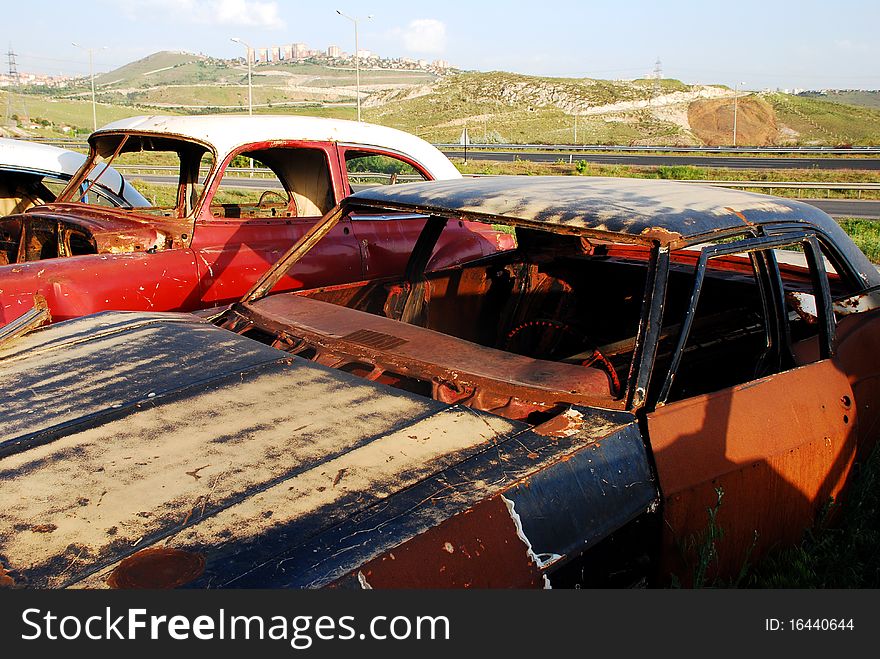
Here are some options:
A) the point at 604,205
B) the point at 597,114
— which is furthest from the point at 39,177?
the point at 597,114

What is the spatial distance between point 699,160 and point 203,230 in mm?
34071

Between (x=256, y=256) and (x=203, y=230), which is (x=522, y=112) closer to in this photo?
(x=256, y=256)

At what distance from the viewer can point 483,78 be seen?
9712cm

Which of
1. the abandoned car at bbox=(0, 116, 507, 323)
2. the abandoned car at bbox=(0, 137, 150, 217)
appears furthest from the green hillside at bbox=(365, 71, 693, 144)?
the abandoned car at bbox=(0, 116, 507, 323)

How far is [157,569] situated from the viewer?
1.62 meters

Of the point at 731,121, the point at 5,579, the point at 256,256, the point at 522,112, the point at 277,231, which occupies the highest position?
A: the point at 522,112

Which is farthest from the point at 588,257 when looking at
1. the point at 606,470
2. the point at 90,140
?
the point at 90,140

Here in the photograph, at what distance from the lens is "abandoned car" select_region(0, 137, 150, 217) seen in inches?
253

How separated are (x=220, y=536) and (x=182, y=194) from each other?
4.35 meters

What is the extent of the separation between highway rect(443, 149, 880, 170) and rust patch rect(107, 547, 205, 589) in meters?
33.1

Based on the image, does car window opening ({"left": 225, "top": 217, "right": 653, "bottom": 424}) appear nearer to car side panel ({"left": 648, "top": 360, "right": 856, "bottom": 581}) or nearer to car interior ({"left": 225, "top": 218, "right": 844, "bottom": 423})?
car interior ({"left": 225, "top": 218, "right": 844, "bottom": 423})

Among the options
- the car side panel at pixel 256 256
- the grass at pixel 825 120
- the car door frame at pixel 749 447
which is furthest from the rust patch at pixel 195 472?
the grass at pixel 825 120

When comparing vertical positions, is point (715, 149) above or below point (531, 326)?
above

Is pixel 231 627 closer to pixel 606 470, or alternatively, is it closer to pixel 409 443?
pixel 409 443
